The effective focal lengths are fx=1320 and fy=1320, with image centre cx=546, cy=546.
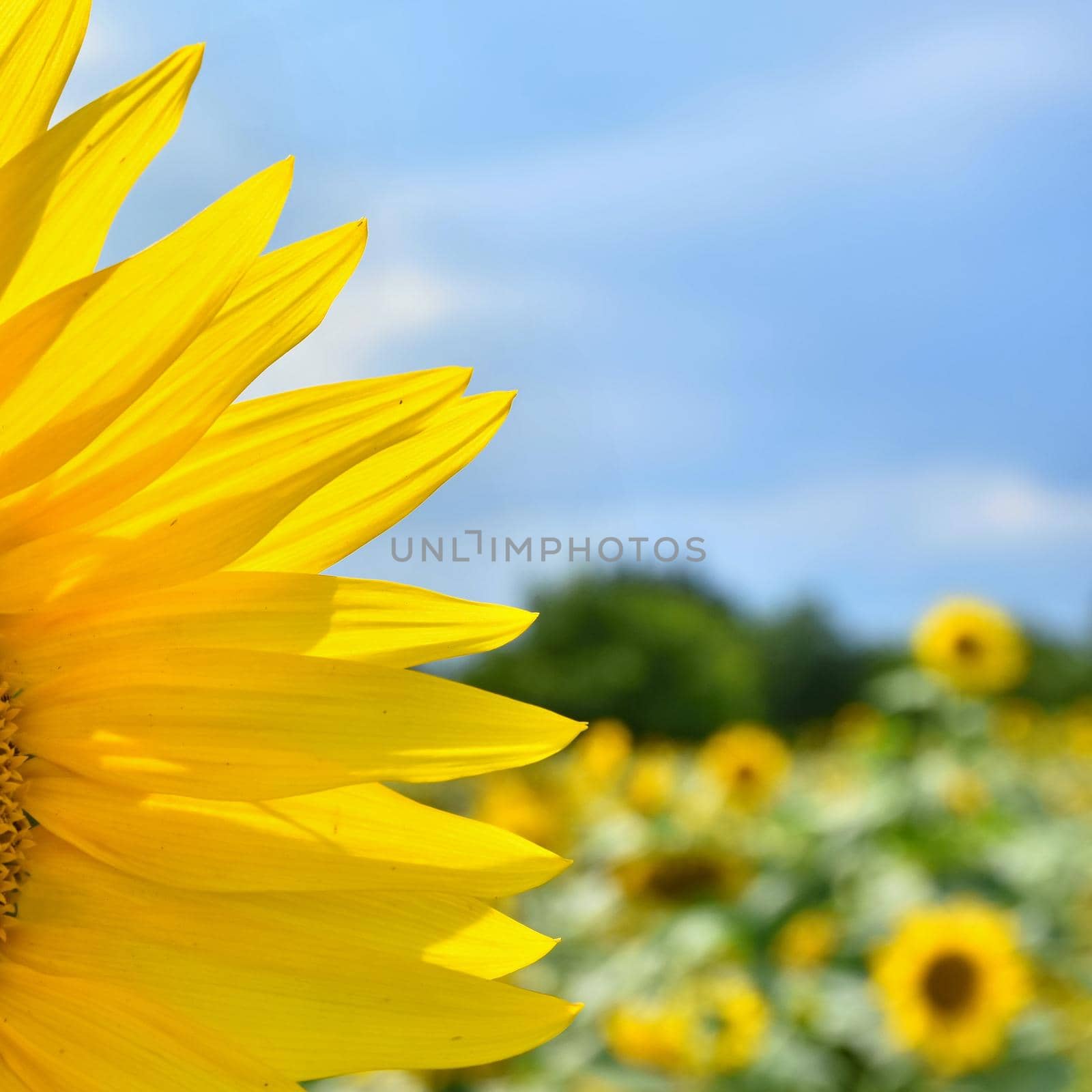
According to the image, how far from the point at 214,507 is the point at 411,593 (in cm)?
11

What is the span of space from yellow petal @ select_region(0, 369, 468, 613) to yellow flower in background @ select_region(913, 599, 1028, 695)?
3963mm

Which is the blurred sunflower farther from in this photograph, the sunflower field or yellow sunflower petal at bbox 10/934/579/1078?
yellow sunflower petal at bbox 10/934/579/1078

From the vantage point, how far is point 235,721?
669 mm

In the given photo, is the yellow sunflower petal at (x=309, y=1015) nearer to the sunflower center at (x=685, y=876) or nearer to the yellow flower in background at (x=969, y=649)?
the sunflower center at (x=685, y=876)

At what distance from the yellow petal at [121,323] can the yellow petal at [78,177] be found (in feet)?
0.10

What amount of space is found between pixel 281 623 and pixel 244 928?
165 mm

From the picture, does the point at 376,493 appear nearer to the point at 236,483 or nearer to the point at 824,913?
the point at 236,483

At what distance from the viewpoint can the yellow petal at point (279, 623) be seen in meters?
0.67

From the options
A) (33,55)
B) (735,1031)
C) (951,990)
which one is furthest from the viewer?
(951,990)

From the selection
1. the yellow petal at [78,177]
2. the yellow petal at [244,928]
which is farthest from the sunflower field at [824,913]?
the yellow petal at [78,177]

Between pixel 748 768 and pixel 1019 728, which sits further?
pixel 1019 728

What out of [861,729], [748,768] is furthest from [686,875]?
[861,729]

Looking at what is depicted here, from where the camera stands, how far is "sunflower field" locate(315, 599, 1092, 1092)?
2.71 meters

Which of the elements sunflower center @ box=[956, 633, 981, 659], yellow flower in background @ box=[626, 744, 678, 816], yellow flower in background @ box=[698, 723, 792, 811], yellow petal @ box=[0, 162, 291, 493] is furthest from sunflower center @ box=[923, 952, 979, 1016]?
yellow petal @ box=[0, 162, 291, 493]
